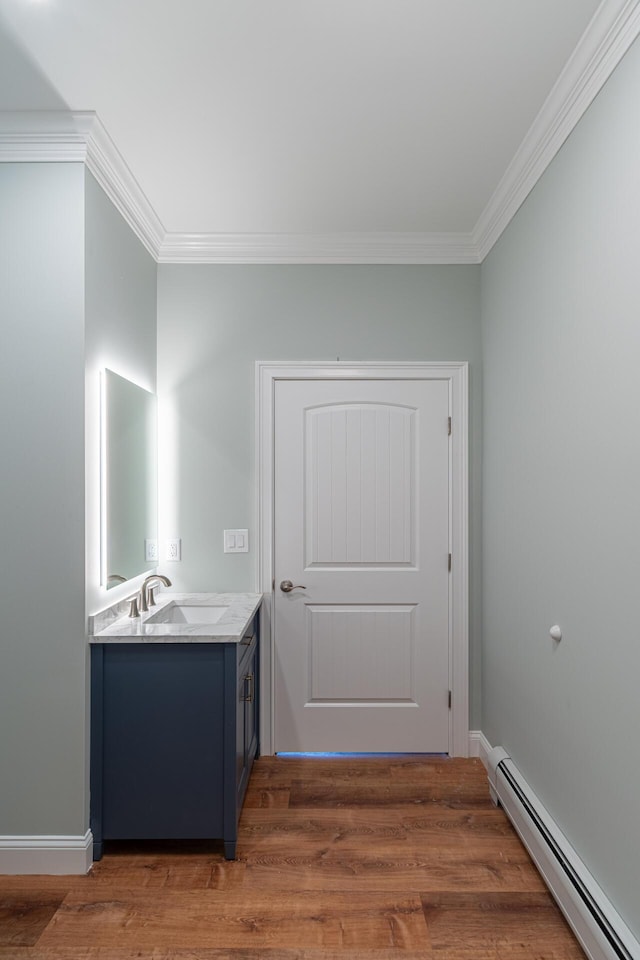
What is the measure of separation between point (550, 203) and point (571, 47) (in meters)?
0.49

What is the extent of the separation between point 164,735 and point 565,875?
1423mm

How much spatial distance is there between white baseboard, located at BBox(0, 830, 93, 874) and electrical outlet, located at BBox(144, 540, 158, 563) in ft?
3.90

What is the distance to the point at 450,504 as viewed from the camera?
303cm

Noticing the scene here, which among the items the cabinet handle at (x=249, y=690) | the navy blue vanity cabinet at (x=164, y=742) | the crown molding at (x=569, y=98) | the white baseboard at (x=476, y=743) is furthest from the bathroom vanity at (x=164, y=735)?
the crown molding at (x=569, y=98)

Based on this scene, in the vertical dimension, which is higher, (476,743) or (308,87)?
(308,87)

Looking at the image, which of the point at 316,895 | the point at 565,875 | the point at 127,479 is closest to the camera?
the point at 565,875

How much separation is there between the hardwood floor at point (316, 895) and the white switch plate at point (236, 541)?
1.16 metres

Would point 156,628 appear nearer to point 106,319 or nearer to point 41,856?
point 41,856

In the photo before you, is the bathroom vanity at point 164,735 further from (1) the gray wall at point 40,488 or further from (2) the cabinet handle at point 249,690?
(2) the cabinet handle at point 249,690

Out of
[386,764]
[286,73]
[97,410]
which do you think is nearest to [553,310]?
[286,73]

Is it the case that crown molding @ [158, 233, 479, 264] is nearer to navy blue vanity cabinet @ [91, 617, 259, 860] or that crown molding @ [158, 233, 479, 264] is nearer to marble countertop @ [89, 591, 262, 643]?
marble countertop @ [89, 591, 262, 643]

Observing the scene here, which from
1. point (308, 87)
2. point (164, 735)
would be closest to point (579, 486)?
point (308, 87)

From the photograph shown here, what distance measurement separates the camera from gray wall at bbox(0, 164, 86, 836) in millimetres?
2100

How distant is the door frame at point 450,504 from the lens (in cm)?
301
